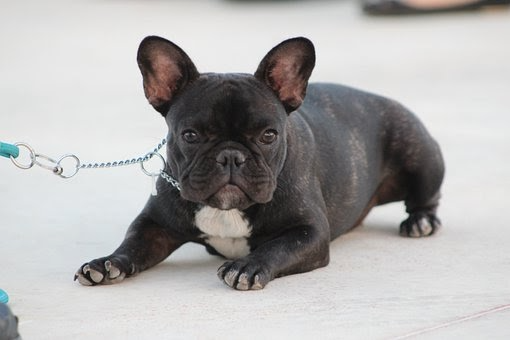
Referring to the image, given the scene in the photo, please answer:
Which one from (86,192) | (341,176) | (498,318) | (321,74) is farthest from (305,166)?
(321,74)

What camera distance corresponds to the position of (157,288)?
489cm

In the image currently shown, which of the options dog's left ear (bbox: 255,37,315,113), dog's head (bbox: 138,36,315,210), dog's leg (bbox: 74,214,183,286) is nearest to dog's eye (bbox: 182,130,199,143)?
dog's head (bbox: 138,36,315,210)

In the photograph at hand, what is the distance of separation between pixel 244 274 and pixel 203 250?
88 centimetres

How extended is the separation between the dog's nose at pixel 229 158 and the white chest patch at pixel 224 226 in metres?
0.36

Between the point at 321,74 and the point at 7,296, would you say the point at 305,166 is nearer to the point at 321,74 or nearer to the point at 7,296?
the point at 7,296

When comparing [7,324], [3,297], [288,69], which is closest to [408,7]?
[288,69]

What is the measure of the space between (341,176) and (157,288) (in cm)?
115

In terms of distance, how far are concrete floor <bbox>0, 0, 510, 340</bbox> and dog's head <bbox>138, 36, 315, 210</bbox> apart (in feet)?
1.43

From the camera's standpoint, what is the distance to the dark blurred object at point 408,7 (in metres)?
14.7

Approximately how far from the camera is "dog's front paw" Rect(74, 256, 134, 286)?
4.87 m

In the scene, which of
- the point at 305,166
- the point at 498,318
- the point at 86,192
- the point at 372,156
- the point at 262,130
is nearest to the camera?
the point at 498,318

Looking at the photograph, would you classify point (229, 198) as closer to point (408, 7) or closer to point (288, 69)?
point (288, 69)

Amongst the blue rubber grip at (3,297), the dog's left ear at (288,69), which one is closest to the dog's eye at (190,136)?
the dog's left ear at (288,69)

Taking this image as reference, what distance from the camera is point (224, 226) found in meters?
5.07
